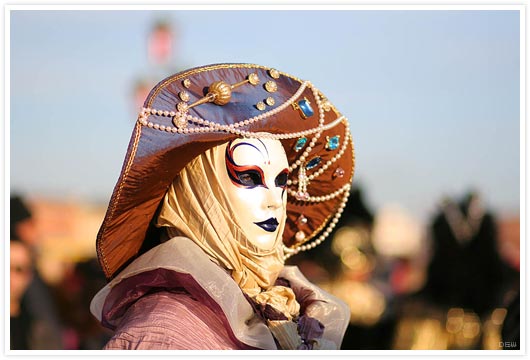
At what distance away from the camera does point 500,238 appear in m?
A: 11.0

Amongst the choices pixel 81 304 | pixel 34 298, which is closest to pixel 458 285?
pixel 81 304

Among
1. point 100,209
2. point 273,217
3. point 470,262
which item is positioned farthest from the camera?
point 100,209

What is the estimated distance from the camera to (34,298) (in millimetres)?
9305

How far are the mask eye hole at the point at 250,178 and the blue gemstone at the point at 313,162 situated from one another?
0.40m

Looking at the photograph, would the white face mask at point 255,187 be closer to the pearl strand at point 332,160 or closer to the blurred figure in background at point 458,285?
the pearl strand at point 332,160

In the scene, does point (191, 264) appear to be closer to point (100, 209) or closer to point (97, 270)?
point (97, 270)

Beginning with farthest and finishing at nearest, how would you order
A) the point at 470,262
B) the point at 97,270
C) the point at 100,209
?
1. the point at 100,209
2. the point at 470,262
3. the point at 97,270

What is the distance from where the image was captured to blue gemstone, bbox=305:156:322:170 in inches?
177

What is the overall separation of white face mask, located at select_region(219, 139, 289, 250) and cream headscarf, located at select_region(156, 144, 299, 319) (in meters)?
0.02

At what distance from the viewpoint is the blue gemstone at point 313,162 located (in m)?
4.48

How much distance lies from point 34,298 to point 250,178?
5.54 m

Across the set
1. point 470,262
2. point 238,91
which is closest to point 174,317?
point 238,91

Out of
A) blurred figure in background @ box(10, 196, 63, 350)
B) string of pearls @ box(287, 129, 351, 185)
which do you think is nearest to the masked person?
string of pearls @ box(287, 129, 351, 185)
